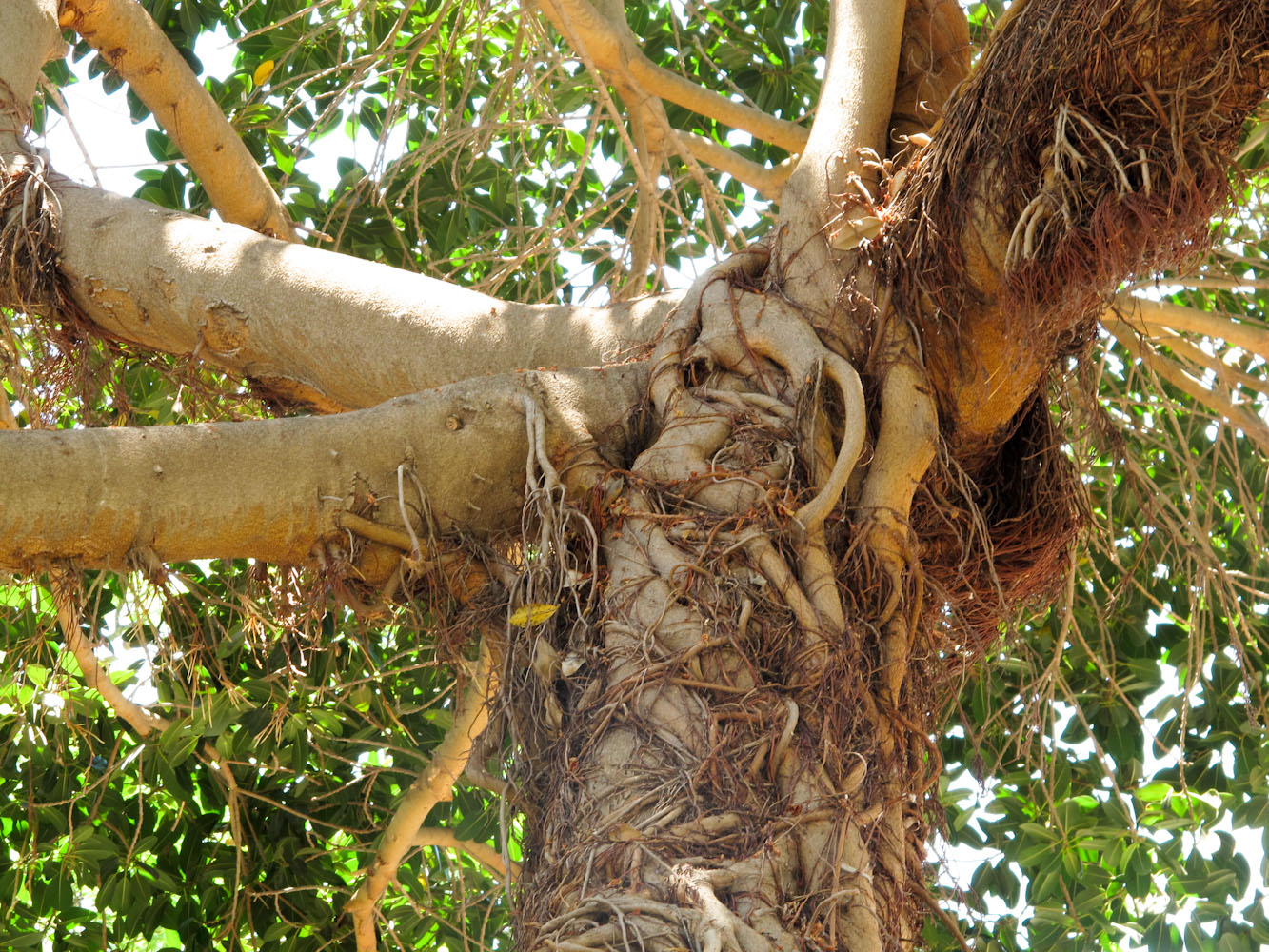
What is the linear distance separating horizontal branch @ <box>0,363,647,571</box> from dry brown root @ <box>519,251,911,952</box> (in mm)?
179

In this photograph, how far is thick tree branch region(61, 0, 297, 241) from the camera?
331cm

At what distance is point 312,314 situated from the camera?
279 centimetres

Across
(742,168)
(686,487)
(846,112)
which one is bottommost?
(686,487)

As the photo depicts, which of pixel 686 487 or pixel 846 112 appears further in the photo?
pixel 846 112

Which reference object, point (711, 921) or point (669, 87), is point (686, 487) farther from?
point (669, 87)

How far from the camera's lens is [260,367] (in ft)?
9.53

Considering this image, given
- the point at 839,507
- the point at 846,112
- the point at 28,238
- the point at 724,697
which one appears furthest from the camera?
the point at 28,238

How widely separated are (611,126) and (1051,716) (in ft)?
9.94

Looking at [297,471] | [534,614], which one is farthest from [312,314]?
[534,614]

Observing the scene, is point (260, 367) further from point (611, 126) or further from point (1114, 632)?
point (1114, 632)

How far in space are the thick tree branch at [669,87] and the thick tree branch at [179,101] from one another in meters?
0.98

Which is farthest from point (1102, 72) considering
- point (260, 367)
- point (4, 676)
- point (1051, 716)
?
point (4, 676)

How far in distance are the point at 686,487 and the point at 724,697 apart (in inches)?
16.5

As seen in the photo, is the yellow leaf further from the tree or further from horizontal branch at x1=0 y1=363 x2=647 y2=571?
horizontal branch at x1=0 y1=363 x2=647 y2=571
